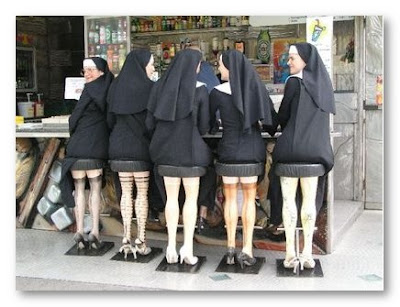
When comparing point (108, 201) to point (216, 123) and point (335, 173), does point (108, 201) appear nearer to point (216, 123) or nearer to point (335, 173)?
point (216, 123)

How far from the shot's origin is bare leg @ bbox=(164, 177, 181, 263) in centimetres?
482

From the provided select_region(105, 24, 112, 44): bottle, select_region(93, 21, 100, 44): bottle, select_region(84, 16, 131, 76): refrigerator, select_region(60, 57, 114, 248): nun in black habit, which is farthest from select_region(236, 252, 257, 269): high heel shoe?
select_region(93, 21, 100, 44): bottle

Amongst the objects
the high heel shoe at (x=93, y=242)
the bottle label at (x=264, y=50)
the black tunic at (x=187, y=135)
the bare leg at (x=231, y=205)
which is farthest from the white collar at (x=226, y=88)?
the bottle label at (x=264, y=50)

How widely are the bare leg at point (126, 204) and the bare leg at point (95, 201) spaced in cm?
34

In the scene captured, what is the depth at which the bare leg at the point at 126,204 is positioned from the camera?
5.09m

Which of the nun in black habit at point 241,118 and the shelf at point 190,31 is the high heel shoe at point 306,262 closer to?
the nun in black habit at point 241,118

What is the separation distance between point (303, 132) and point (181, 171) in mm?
1004

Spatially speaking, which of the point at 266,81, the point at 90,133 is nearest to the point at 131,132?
the point at 90,133

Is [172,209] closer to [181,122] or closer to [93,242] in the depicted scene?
[181,122]

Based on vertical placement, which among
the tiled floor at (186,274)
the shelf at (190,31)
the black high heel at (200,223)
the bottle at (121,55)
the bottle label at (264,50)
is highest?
the shelf at (190,31)

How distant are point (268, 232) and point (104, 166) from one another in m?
1.62

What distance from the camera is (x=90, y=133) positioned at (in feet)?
17.2

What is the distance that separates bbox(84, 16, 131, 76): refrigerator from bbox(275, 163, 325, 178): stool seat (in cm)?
274

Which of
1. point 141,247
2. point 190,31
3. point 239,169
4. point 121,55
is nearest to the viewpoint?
point 239,169
